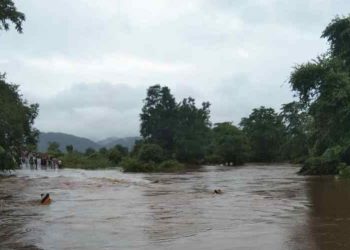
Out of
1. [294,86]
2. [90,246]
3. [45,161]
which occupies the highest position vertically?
[294,86]

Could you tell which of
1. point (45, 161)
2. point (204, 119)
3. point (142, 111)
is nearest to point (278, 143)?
point (204, 119)

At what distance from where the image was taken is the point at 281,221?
13.9 meters

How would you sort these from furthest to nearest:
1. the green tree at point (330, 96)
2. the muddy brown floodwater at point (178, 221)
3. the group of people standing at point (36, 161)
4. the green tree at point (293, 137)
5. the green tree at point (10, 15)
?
1. the green tree at point (293, 137)
2. the group of people standing at point (36, 161)
3. the green tree at point (330, 96)
4. the green tree at point (10, 15)
5. the muddy brown floodwater at point (178, 221)

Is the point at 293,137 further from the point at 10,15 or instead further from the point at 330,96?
the point at 10,15

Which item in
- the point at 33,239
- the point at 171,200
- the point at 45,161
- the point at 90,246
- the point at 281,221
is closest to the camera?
the point at 90,246

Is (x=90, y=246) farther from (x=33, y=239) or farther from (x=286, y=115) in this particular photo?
(x=286, y=115)

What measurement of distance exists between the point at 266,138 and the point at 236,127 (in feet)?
48.5

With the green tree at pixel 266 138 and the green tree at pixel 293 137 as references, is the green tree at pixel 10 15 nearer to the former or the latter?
the green tree at pixel 293 137

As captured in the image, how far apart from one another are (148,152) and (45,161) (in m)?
17.4

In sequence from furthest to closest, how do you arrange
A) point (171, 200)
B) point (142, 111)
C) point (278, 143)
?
point (278, 143) → point (142, 111) → point (171, 200)

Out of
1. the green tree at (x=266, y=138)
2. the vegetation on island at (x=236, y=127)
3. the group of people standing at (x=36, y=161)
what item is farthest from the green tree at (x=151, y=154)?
the green tree at (x=266, y=138)

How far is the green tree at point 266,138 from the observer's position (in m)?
95.8

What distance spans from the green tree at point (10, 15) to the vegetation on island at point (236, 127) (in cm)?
4

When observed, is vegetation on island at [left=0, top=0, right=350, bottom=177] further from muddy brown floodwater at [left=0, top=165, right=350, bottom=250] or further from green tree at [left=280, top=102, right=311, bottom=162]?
muddy brown floodwater at [left=0, top=165, right=350, bottom=250]
